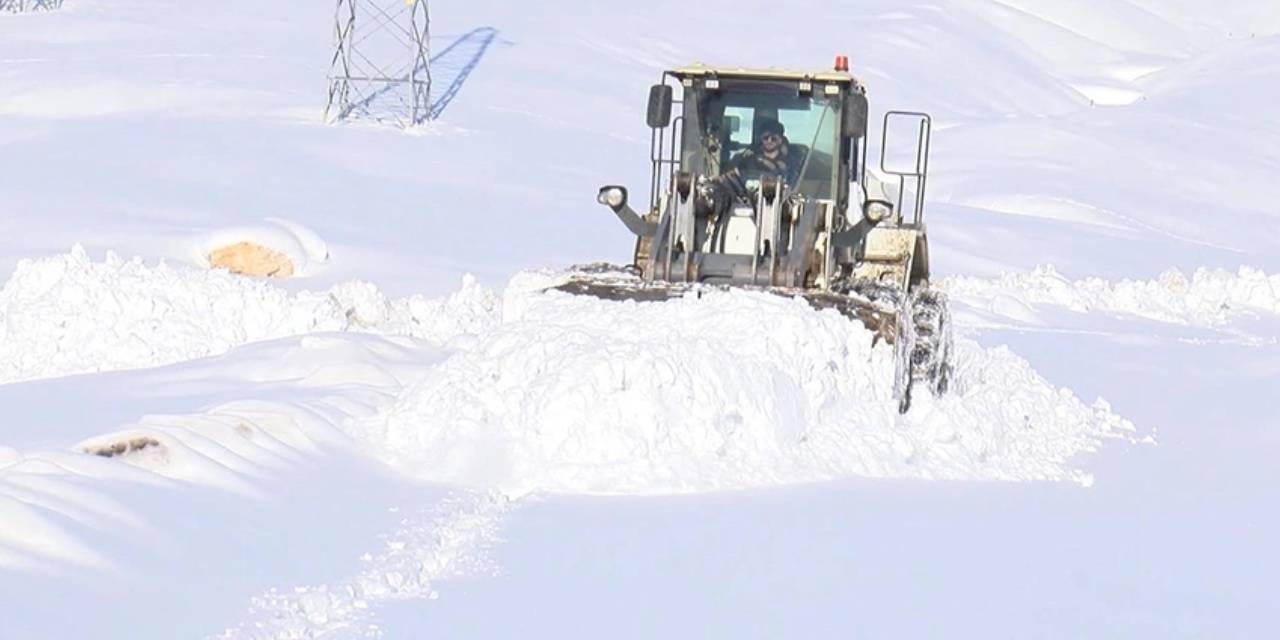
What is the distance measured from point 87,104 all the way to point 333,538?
1993 cm

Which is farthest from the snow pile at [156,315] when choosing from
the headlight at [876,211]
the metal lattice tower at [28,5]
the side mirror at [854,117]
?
the metal lattice tower at [28,5]

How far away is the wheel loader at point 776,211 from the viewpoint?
33.5 feet

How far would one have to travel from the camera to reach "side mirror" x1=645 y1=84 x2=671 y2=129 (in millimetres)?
10461

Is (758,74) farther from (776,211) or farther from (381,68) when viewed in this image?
(381,68)

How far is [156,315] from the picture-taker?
14.1 m

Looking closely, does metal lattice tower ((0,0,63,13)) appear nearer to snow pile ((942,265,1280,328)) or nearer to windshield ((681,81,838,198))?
snow pile ((942,265,1280,328))

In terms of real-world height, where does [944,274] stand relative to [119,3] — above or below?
below

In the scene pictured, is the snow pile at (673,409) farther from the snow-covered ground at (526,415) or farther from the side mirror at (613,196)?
the side mirror at (613,196)

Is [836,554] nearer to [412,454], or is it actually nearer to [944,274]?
[412,454]

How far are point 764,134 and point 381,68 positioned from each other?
2143 cm

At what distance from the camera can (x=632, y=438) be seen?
28.8 ft

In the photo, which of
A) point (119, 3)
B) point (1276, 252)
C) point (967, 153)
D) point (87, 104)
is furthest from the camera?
point (119, 3)

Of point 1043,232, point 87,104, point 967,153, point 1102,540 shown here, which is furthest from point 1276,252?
point 1102,540

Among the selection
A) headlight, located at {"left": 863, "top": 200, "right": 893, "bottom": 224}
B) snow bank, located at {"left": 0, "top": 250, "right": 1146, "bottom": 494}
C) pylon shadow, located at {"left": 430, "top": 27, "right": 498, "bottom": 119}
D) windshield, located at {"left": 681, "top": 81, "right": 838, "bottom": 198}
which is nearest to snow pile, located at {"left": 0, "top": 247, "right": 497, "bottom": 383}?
snow bank, located at {"left": 0, "top": 250, "right": 1146, "bottom": 494}
